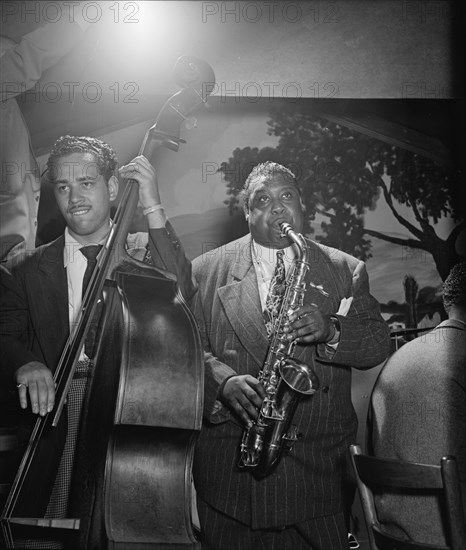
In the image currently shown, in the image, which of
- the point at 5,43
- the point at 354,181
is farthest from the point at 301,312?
the point at 5,43

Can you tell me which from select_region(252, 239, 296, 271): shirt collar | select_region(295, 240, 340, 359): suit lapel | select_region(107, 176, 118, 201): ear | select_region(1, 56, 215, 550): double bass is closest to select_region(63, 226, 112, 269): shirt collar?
select_region(107, 176, 118, 201): ear

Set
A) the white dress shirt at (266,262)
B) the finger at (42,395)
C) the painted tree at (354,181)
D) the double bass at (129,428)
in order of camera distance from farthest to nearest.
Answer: the painted tree at (354,181) < the white dress shirt at (266,262) < the finger at (42,395) < the double bass at (129,428)

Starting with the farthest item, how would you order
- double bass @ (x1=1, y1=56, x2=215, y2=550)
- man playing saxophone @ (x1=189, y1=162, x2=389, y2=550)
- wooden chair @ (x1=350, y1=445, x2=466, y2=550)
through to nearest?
man playing saxophone @ (x1=189, y1=162, x2=389, y2=550)
double bass @ (x1=1, y1=56, x2=215, y2=550)
wooden chair @ (x1=350, y1=445, x2=466, y2=550)

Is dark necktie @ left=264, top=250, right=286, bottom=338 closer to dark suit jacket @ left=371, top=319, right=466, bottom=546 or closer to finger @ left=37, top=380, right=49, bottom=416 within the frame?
dark suit jacket @ left=371, top=319, right=466, bottom=546

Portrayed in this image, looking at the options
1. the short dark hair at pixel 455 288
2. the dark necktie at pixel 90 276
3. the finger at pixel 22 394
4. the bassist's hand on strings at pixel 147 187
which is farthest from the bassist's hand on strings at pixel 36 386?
the short dark hair at pixel 455 288

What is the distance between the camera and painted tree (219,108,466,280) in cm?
305

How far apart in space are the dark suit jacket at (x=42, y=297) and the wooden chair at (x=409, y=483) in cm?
114

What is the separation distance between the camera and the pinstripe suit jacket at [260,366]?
2.68 m

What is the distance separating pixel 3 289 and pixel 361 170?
5.26 ft

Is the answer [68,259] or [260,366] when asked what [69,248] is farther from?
[260,366]

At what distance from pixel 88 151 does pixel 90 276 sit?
0.60m

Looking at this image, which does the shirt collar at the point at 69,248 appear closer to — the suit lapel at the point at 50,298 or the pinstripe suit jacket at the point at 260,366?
the suit lapel at the point at 50,298

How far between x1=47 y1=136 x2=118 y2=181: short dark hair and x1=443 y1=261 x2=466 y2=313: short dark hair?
4.91ft

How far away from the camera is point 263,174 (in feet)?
9.89
